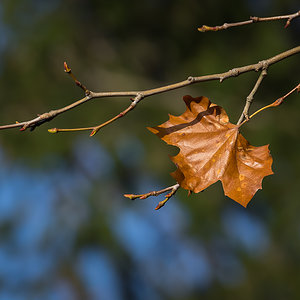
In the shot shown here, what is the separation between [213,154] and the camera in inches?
39.1

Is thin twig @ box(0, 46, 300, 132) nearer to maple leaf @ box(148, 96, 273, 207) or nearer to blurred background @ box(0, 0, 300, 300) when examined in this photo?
maple leaf @ box(148, 96, 273, 207)

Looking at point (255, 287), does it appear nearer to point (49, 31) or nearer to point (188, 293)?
point (188, 293)

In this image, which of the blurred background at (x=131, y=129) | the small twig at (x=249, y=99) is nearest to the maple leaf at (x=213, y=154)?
the small twig at (x=249, y=99)

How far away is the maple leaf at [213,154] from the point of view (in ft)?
3.14

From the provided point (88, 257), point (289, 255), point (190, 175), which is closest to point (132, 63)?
point (88, 257)

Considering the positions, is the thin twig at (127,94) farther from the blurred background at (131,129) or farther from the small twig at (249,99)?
the blurred background at (131,129)

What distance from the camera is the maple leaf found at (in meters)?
0.96

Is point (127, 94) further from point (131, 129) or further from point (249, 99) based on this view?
point (131, 129)

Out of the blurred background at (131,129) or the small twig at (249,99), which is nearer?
the small twig at (249,99)

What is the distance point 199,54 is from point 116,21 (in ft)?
2.79

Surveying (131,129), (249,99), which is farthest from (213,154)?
(131,129)

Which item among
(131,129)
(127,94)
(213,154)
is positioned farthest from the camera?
(131,129)

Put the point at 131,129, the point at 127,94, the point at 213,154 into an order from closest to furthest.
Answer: the point at 127,94
the point at 213,154
the point at 131,129

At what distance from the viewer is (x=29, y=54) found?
13.0 ft
